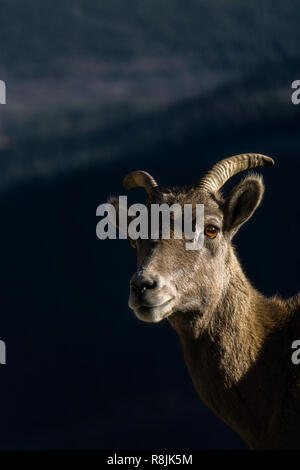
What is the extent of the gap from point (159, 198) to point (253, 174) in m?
1.21

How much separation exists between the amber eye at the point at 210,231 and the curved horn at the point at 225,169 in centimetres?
55

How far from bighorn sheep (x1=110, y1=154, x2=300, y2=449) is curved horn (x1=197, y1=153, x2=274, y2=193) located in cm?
2

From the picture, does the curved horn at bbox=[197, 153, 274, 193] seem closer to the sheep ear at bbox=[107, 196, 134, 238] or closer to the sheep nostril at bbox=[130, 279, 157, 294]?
the sheep ear at bbox=[107, 196, 134, 238]

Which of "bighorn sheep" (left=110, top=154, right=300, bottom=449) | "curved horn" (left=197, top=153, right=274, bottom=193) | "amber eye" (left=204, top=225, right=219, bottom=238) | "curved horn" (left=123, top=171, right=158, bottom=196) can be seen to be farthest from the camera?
"curved horn" (left=123, top=171, right=158, bottom=196)

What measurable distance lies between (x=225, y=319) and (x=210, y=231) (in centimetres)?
99

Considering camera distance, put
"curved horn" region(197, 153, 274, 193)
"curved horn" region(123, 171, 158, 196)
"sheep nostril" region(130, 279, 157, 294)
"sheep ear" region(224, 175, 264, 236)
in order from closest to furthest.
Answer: "sheep nostril" region(130, 279, 157, 294) < "sheep ear" region(224, 175, 264, 236) < "curved horn" region(197, 153, 274, 193) < "curved horn" region(123, 171, 158, 196)

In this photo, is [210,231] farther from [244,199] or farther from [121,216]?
[121,216]

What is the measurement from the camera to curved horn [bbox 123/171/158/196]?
7876 mm

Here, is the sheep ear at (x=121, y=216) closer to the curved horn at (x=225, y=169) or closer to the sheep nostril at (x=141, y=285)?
the curved horn at (x=225, y=169)

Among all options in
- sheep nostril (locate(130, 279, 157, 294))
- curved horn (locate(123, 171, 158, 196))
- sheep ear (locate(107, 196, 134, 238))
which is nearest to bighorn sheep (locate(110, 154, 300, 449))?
sheep nostril (locate(130, 279, 157, 294))

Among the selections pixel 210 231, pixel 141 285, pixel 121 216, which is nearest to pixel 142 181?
pixel 121 216

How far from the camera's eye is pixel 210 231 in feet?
23.6

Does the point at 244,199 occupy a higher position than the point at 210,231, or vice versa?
the point at 244,199

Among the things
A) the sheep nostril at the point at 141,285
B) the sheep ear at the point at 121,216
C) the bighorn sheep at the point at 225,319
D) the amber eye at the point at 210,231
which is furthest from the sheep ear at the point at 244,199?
the sheep nostril at the point at 141,285
